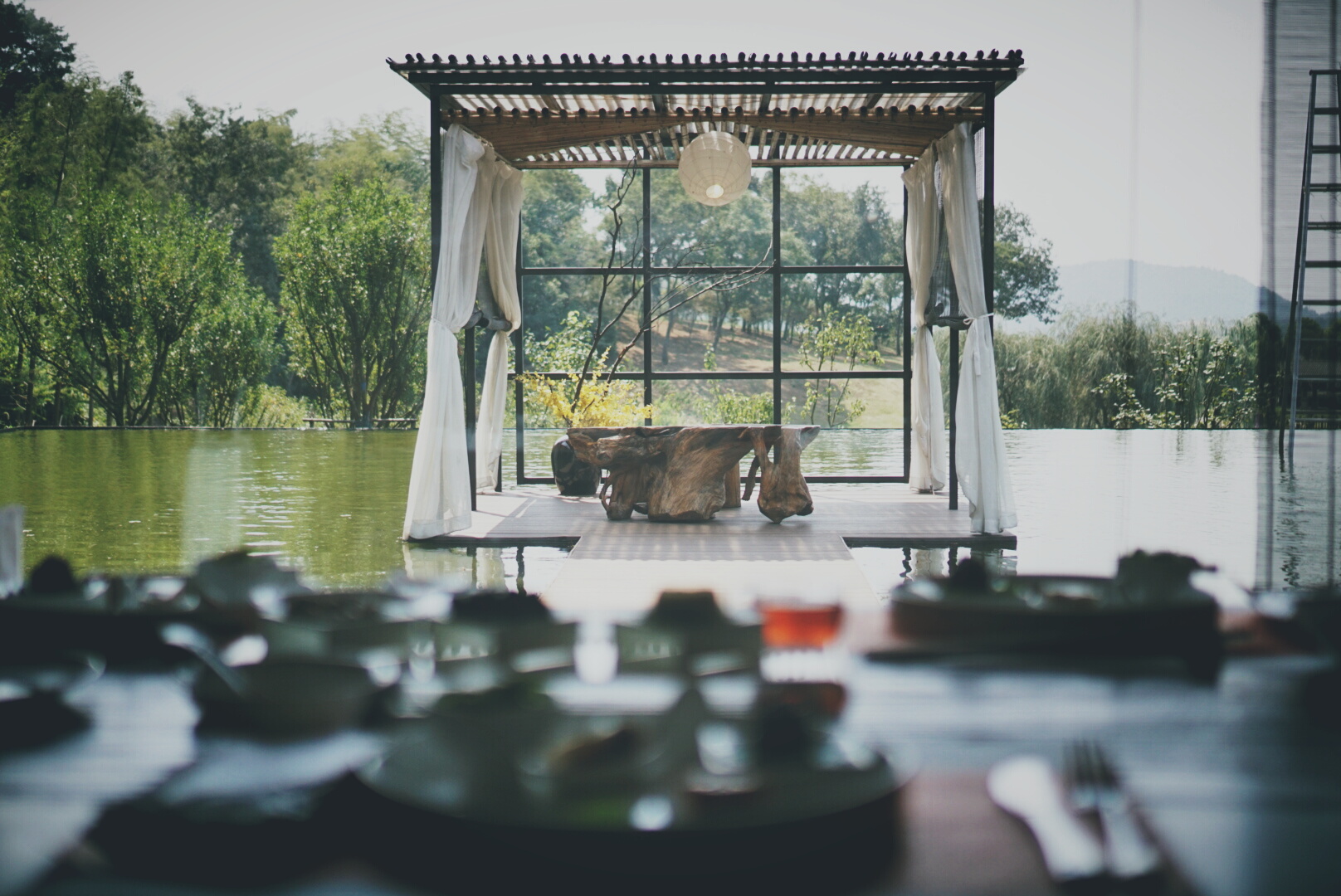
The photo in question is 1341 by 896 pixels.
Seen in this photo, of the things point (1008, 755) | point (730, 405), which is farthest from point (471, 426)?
point (1008, 755)

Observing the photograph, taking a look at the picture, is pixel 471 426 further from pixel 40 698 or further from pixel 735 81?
pixel 40 698

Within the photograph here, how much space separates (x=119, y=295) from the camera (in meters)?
14.4

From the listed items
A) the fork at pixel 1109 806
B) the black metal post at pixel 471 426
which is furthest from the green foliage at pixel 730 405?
the fork at pixel 1109 806

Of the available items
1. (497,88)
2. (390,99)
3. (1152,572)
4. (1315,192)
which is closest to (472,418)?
(497,88)

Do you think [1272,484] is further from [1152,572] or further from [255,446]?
[255,446]

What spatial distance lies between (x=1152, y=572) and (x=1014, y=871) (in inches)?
14.8

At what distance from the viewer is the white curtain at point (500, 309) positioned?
26.1 feet

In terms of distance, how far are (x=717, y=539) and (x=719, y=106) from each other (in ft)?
10.0

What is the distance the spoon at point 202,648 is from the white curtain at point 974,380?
528cm

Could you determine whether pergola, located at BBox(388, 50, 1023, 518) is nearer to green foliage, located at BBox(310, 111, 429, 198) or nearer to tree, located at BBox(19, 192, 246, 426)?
tree, located at BBox(19, 192, 246, 426)

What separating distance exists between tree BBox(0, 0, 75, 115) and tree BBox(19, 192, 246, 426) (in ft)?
5.71

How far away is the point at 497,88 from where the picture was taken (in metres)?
6.02

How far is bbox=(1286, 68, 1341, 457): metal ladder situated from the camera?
1.24 meters

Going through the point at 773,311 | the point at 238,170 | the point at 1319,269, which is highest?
the point at 238,170
